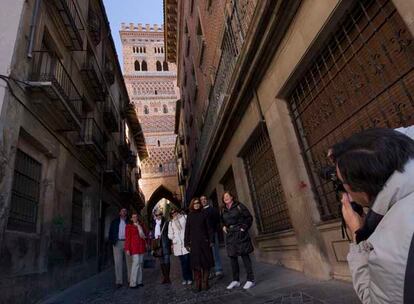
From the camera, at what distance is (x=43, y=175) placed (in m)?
7.01

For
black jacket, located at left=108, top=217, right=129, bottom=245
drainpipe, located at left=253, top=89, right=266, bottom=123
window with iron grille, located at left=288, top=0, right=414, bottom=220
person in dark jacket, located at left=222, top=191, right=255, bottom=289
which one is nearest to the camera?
window with iron grille, located at left=288, top=0, right=414, bottom=220

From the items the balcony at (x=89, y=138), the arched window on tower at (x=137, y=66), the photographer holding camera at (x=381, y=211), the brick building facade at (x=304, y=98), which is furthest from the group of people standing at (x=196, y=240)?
the arched window on tower at (x=137, y=66)

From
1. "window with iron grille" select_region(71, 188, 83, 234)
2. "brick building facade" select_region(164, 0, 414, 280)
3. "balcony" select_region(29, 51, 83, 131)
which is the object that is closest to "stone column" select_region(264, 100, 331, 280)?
"brick building facade" select_region(164, 0, 414, 280)

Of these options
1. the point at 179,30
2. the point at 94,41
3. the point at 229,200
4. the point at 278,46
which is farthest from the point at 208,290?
the point at 179,30

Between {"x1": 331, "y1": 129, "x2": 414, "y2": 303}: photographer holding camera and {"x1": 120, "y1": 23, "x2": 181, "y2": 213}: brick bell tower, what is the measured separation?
31.8 m

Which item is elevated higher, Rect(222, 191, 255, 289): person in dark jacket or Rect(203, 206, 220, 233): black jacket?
Rect(203, 206, 220, 233): black jacket

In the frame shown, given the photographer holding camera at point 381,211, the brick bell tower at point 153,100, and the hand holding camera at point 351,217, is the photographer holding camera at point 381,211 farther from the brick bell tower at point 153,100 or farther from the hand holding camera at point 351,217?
the brick bell tower at point 153,100

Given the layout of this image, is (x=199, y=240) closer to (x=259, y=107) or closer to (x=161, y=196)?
(x=259, y=107)

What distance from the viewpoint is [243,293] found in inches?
172

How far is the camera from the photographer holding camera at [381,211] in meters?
0.85

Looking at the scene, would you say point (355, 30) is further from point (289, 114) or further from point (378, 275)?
point (378, 275)

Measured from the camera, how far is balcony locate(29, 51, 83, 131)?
6047 mm

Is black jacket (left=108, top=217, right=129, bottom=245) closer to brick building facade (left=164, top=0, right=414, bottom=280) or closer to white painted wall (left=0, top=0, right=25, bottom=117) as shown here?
brick building facade (left=164, top=0, right=414, bottom=280)

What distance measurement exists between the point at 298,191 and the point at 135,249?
4040mm
